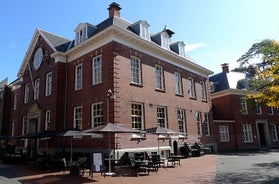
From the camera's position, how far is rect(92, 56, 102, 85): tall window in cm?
1769

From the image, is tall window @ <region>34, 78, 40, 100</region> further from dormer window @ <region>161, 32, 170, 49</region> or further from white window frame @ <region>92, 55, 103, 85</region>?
dormer window @ <region>161, 32, 170, 49</region>

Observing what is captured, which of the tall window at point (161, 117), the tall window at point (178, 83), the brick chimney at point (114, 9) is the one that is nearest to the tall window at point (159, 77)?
the tall window at point (161, 117)

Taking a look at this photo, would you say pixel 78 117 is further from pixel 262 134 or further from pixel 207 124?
pixel 262 134

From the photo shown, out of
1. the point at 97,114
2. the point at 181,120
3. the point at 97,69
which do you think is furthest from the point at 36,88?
the point at 181,120

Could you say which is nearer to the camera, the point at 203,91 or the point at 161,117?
the point at 161,117

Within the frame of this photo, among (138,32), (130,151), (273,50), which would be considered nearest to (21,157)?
(130,151)

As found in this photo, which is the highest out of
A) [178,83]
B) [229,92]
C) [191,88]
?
[229,92]

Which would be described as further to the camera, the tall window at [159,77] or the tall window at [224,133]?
the tall window at [224,133]

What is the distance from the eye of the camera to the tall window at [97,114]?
54.5ft

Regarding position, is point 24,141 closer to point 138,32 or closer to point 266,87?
point 138,32

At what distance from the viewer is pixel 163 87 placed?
67.1ft

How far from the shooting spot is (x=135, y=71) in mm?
18375

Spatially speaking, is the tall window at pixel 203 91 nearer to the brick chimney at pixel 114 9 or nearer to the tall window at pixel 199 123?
the tall window at pixel 199 123

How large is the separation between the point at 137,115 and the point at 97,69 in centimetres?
461
